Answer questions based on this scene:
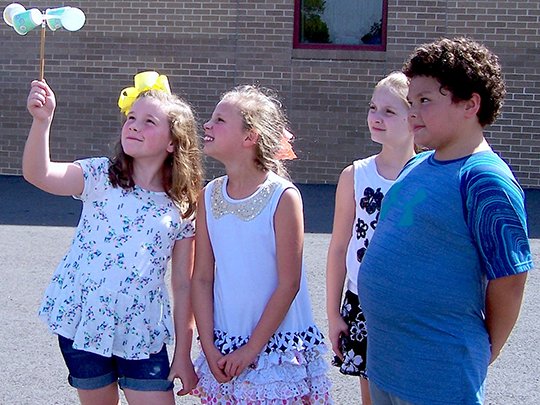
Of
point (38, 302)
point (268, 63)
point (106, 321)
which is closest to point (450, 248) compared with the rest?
point (106, 321)

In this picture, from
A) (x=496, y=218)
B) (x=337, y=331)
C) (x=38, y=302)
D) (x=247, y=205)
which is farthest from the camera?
(x=38, y=302)

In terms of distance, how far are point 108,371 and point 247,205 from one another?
2.67ft

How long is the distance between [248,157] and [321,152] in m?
8.64

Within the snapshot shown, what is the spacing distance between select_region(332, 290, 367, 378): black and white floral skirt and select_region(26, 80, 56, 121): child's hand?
135 centimetres

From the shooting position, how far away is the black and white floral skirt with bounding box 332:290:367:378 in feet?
10.9

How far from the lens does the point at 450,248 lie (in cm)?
243

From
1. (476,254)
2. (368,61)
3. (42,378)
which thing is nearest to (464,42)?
(476,254)

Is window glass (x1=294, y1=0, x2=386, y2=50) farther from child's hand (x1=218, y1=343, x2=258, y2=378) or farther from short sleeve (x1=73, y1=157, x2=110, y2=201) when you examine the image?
child's hand (x1=218, y1=343, x2=258, y2=378)

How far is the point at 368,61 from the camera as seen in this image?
11.6 metres

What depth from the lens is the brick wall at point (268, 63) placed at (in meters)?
11.5

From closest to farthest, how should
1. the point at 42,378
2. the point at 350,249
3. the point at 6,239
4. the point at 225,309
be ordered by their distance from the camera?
the point at 225,309
the point at 350,249
the point at 42,378
the point at 6,239

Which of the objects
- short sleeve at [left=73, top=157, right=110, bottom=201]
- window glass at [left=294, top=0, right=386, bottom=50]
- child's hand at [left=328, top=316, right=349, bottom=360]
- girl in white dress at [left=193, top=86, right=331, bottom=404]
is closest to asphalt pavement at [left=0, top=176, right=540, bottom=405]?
Answer: child's hand at [left=328, top=316, right=349, bottom=360]

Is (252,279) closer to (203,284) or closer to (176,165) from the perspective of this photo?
(203,284)

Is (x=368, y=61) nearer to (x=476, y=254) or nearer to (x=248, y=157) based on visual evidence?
(x=248, y=157)
